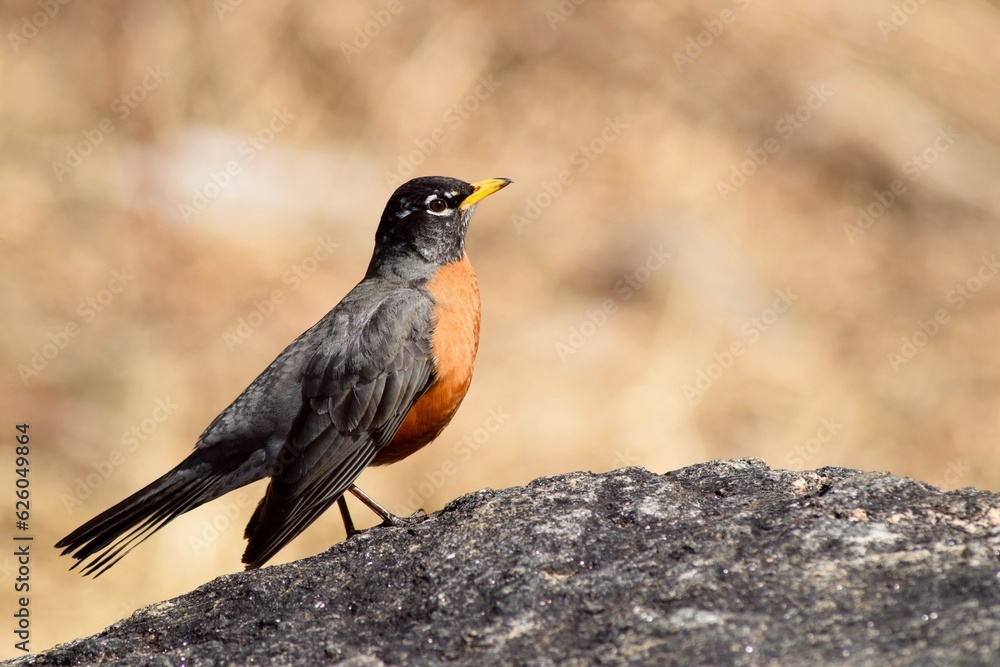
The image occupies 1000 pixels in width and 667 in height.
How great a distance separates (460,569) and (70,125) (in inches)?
352

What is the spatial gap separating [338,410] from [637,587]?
8.37ft

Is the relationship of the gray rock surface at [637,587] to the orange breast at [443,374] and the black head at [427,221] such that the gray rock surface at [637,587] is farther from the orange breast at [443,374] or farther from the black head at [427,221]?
the black head at [427,221]

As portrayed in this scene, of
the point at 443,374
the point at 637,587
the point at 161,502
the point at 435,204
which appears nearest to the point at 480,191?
the point at 435,204

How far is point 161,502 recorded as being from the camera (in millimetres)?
4848

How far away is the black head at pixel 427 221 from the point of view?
254 inches

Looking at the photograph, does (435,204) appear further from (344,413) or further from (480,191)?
(344,413)

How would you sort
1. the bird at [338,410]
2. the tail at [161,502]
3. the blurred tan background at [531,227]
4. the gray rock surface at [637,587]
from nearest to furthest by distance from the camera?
1. the gray rock surface at [637,587]
2. the tail at [161,502]
3. the bird at [338,410]
4. the blurred tan background at [531,227]

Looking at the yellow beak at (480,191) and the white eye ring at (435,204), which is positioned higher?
the yellow beak at (480,191)

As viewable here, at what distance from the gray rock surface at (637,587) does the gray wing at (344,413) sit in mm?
912

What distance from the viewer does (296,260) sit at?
1086 cm

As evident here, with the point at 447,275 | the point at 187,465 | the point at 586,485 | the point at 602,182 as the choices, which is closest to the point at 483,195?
the point at 447,275

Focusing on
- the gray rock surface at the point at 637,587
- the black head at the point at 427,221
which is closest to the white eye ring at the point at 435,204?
the black head at the point at 427,221

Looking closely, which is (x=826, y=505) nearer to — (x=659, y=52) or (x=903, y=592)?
(x=903, y=592)

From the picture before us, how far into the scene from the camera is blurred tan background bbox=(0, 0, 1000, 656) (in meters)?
9.55
